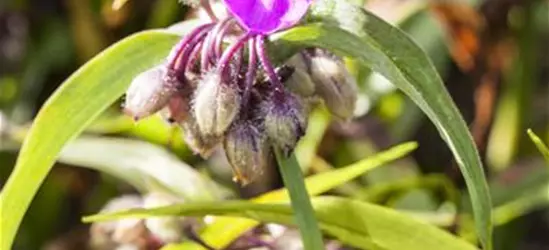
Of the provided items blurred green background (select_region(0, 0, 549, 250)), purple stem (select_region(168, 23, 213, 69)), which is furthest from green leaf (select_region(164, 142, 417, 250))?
blurred green background (select_region(0, 0, 549, 250))

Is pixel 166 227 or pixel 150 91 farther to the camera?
pixel 166 227

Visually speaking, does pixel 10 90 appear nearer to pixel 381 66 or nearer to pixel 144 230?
pixel 144 230

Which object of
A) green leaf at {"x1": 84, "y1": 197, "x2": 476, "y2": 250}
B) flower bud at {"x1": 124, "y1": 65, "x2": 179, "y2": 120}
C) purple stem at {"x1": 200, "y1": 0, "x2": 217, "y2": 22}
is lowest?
green leaf at {"x1": 84, "y1": 197, "x2": 476, "y2": 250}

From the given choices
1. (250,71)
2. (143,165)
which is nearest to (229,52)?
(250,71)

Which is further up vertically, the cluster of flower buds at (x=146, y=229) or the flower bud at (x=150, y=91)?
the flower bud at (x=150, y=91)

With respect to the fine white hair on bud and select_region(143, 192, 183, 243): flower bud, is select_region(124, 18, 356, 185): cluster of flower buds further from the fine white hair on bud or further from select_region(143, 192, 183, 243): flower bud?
select_region(143, 192, 183, 243): flower bud

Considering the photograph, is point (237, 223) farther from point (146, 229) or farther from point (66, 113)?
point (66, 113)

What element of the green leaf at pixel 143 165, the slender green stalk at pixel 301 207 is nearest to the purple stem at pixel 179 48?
the slender green stalk at pixel 301 207

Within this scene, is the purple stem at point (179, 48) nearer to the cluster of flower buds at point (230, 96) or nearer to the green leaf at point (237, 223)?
the cluster of flower buds at point (230, 96)
